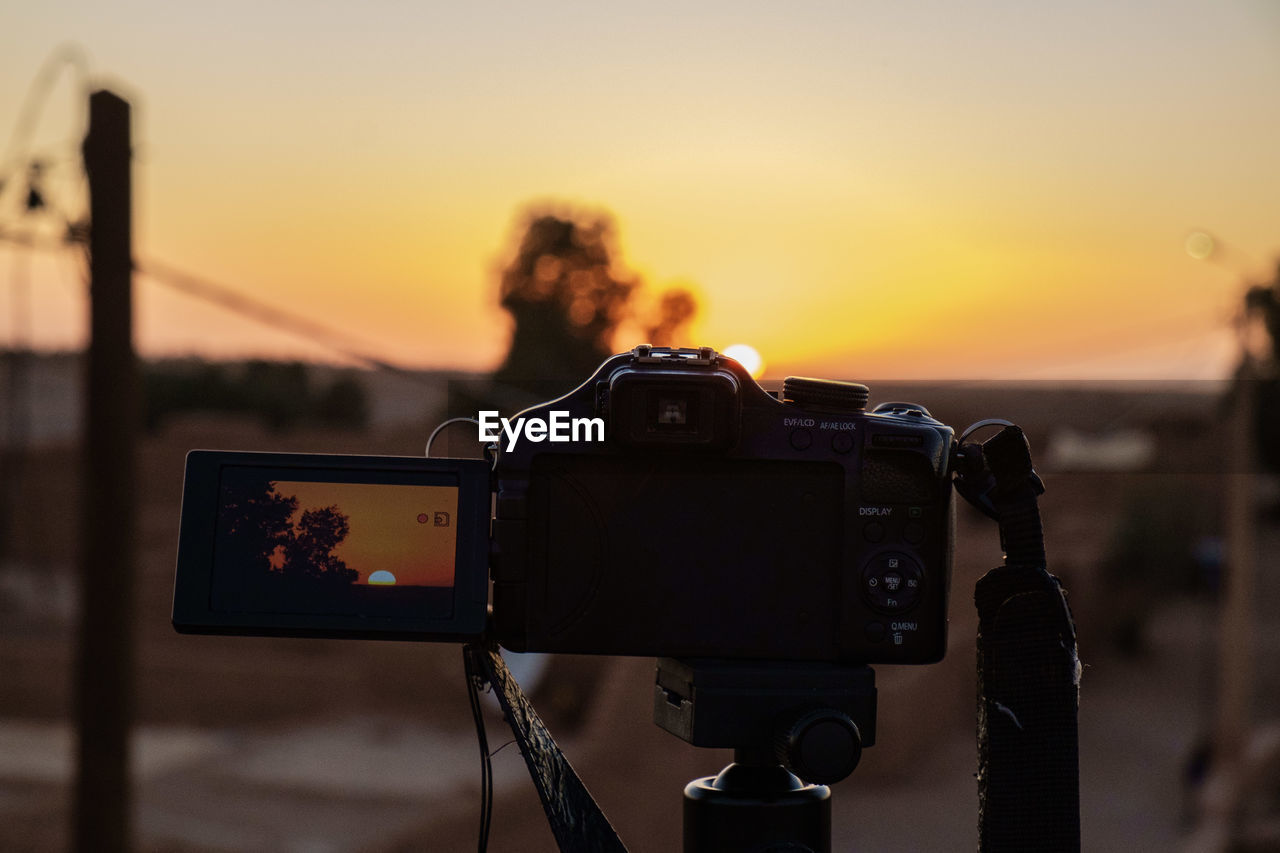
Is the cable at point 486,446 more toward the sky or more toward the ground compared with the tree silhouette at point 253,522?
more toward the sky

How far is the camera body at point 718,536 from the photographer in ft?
5.11

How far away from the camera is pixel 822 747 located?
147 centimetres

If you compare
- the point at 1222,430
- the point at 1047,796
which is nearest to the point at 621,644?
the point at 1047,796

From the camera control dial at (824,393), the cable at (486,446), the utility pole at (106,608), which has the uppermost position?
the camera control dial at (824,393)

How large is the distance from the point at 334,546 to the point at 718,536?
1.62 ft

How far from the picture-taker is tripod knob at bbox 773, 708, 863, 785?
146 cm

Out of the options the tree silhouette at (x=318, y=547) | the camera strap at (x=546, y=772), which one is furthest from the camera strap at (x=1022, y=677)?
the tree silhouette at (x=318, y=547)

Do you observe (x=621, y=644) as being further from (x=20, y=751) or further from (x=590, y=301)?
(x=590, y=301)

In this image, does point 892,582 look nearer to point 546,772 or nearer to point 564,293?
point 546,772

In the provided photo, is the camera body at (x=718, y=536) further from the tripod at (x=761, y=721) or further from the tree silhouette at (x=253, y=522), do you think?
the tree silhouette at (x=253, y=522)

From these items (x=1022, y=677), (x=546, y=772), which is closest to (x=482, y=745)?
(x=546, y=772)

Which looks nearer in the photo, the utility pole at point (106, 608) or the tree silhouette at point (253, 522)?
the tree silhouette at point (253, 522)

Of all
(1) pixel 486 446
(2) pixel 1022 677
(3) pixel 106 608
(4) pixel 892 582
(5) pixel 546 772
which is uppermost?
(1) pixel 486 446

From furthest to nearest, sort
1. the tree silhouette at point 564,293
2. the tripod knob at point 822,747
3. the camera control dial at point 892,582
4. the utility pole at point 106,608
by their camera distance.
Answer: the tree silhouette at point 564,293 → the utility pole at point 106,608 → the camera control dial at point 892,582 → the tripod knob at point 822,747
